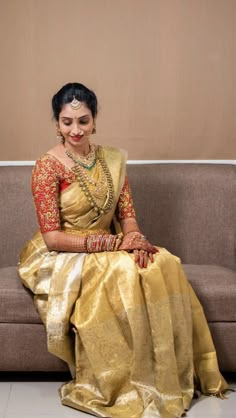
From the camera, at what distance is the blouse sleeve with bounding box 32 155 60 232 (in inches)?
117

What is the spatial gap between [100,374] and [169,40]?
1.85 m

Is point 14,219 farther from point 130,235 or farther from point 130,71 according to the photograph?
point 130,71

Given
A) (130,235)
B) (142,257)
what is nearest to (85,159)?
(130,235)

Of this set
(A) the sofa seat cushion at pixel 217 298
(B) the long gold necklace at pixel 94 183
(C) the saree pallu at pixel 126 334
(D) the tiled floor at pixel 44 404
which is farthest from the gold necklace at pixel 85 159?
(D) the tiled floor at pixel 44 404

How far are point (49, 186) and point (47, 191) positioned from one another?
23mm

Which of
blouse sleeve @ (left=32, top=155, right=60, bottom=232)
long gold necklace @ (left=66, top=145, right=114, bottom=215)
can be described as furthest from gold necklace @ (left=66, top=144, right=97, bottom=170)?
blouse sleeve @ (left=32, top=155, right=60, bottom=232)

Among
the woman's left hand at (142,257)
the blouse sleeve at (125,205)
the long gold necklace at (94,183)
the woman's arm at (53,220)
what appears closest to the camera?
the woman's left hand at (142,257)

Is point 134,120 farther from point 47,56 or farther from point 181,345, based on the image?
point 181,345

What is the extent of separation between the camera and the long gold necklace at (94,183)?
3043mm

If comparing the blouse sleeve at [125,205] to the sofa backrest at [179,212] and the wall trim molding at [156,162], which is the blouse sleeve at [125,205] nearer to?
the sofa backrest at [179,212]

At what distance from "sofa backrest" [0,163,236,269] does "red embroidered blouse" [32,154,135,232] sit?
0.55 meters

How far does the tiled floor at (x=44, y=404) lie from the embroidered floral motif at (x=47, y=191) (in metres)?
0.65

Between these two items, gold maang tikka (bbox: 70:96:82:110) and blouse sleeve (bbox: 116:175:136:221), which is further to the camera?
blouse sleeve (bbox: 116:175:136:221)

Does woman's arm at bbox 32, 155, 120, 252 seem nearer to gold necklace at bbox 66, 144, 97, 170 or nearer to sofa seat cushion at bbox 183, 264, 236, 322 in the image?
gold necklace at bbox 66, 144, 97, 170
